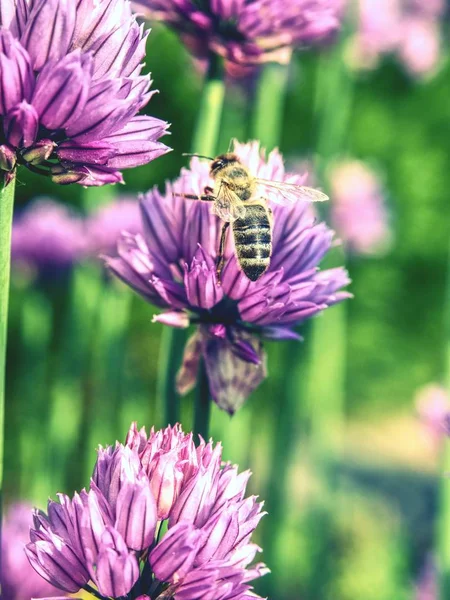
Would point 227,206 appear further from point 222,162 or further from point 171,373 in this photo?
point 171,373

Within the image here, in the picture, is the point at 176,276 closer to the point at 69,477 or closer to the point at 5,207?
the point at 5,207

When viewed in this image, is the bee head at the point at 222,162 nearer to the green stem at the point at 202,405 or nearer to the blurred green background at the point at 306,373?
the green stem at the point at 202,405

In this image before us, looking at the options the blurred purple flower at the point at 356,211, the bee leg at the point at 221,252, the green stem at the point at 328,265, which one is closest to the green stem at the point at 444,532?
the bee leg at the point at 221,252

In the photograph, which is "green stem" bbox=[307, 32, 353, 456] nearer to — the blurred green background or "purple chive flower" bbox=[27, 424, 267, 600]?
the blurred green background

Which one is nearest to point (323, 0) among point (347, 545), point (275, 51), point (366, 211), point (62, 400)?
point (275, 51)

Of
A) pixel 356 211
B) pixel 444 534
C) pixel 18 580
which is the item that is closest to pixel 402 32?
pixel 356 211

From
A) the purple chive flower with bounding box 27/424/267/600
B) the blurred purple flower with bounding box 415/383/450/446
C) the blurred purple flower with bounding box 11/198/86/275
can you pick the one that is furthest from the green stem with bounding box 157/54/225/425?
the blurred purple flower with bounding box 11/198/86/275
